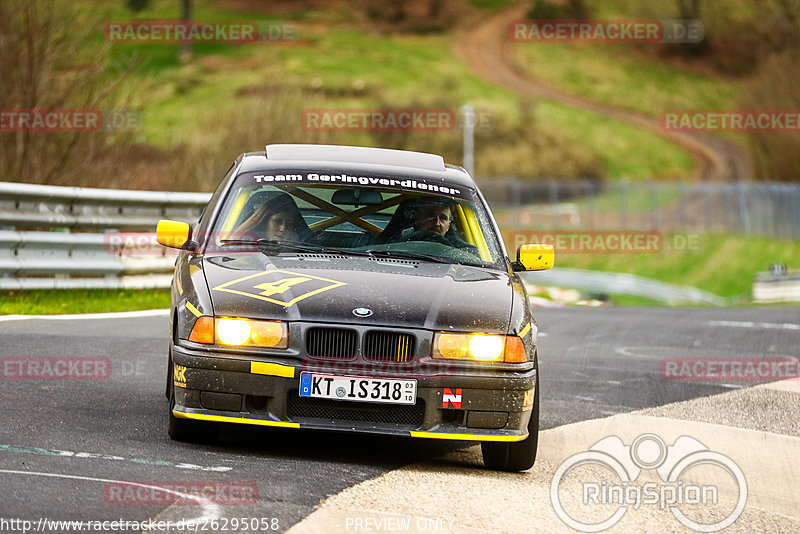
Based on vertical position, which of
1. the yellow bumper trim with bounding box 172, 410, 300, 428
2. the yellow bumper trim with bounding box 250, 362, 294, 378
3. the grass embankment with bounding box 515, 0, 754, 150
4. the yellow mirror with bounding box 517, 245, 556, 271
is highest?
the grass embankment with bounding box 515, 0, 754, 150

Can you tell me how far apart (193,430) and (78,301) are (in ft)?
24.6

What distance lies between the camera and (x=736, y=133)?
8800 cm

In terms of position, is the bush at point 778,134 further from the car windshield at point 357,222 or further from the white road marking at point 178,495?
the white road marking at point 178,495

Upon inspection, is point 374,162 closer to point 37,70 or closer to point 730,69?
point 37,70

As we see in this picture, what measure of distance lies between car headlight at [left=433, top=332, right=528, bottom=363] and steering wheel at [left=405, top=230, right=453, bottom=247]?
4.21 feet

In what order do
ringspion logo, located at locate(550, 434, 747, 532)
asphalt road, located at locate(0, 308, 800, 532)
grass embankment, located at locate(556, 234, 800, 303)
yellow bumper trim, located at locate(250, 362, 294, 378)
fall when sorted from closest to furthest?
1. asphalt road, located at locate(0, 308, 800, 532)
2. ringspion logo, located at locate(550, 434, 747, 532)
3. yellow bumper trim, located at locate(250, 362, 294, 378)
4. grass embankment, located at locate(556, 234, 800, 303)

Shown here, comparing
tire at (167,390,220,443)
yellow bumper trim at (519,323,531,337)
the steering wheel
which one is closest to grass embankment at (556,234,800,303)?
the steering wheel

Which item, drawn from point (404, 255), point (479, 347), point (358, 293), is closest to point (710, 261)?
point (404, 255)

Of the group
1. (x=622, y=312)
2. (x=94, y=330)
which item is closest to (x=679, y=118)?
(x=622, y=312)

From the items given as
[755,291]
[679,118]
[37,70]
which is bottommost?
[755,291]

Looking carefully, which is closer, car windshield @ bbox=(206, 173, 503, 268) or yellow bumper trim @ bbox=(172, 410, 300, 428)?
yellow bumper trim @ bbox=(172, 410, 300, 428)

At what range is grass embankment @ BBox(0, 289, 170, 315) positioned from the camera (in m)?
13.0

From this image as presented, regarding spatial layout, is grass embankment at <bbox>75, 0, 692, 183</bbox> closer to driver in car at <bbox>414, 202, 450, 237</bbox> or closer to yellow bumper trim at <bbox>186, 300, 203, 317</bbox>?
driver in car at <bbox>414, 202, 450, 237</bbox>

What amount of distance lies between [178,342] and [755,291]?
29.0 metres
